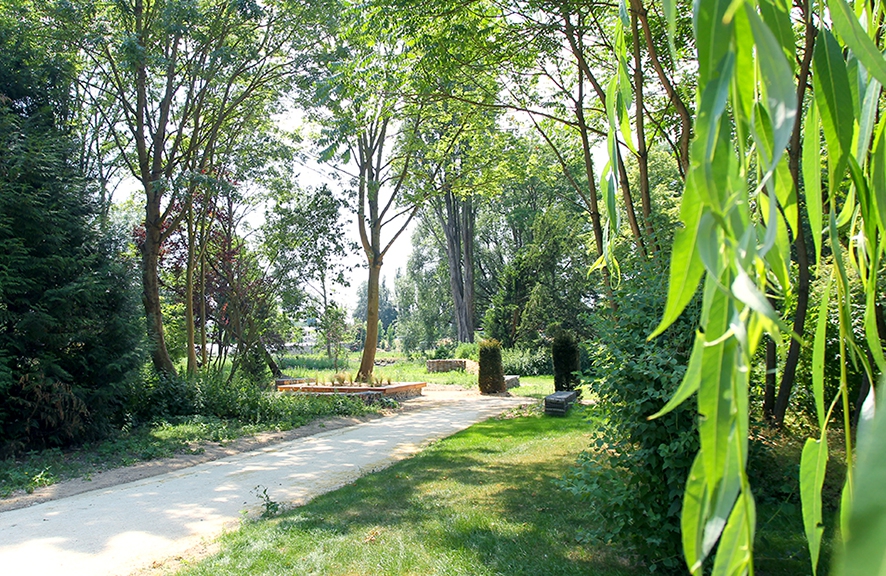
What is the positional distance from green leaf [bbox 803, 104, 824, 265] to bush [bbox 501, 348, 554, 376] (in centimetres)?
2490

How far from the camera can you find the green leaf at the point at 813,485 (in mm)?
933

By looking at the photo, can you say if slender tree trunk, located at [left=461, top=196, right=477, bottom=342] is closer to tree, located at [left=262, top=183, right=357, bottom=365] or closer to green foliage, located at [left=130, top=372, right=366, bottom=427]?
tree, located at [left=262, top=183, right=357, bottom=365]

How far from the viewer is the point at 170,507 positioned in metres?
6.06

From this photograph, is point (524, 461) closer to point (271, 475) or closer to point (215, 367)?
point (271, 475)

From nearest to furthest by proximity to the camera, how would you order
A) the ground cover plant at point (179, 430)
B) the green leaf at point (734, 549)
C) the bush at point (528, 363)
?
the green leaf at point (734, 549) < the ground cover plant at point (179, 430) < the bush at point (528, 363)

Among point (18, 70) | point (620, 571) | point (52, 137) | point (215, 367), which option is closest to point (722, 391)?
point (620, 571)

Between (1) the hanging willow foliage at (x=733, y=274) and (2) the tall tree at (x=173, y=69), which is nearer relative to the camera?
(1) the hanging willow foliage at (x=733, y=274)

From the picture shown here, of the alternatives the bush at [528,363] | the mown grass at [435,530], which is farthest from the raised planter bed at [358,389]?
the bush at [528,363]

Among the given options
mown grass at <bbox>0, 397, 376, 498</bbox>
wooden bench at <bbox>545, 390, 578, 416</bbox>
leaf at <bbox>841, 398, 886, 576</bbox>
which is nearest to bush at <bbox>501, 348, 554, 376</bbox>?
wooden bench at <bbox>545, 390, 578, 416</bbox>

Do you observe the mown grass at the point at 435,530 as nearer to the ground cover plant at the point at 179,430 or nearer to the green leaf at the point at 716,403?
the green leaf at the point at 716,403

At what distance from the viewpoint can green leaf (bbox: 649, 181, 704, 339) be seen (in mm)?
707

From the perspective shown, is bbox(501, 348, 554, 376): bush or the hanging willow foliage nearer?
the hanging willow foliage

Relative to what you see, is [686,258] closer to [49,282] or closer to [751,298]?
[751,298]

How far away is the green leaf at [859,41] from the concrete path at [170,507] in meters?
5.09
